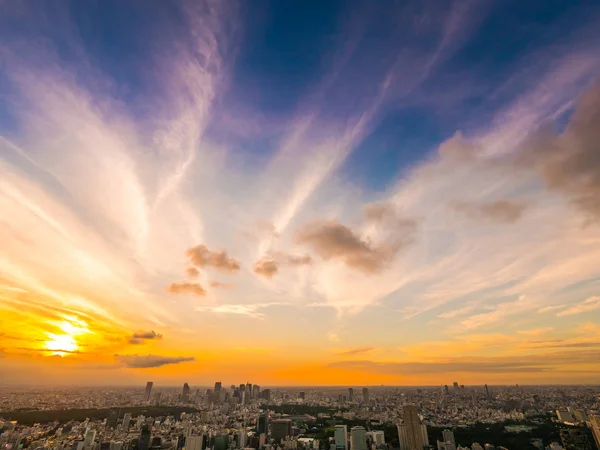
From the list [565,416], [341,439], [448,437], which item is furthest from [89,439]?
[565,416]

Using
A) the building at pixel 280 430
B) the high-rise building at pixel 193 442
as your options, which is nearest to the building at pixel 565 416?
the building at pixel 280 430

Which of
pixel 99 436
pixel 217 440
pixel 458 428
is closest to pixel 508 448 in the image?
pixel 458 428

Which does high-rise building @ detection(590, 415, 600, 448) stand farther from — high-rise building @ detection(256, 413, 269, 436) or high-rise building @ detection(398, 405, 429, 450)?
high-rise building @ detection(256, 413, 269, 436)

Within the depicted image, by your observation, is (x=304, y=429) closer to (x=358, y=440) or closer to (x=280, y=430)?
(x=280, y=430)

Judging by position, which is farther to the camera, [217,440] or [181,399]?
[181,399]

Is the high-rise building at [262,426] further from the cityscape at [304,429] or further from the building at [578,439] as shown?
the building at [578,439]

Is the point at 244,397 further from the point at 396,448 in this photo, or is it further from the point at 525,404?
the point at 525,404
